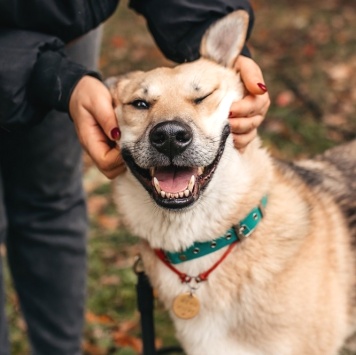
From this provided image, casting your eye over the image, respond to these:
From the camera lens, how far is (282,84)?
5383mm

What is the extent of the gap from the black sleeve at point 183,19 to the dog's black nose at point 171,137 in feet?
1.53

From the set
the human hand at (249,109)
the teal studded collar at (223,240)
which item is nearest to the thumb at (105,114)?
the human hand at (249,109)

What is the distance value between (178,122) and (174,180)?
18 cm

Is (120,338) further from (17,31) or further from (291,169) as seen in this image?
(17,31)

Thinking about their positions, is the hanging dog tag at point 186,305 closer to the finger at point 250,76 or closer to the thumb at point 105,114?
the thumb at point 105,114

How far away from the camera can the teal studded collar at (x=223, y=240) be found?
2076mm

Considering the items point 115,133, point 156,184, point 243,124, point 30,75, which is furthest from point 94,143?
point 243,124

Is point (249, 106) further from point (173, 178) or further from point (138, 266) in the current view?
point (138, 266)

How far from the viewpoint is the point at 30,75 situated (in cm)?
202

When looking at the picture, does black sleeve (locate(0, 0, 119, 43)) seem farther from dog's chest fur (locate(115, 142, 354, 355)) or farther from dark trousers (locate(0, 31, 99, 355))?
dog's chest fur (locate(115, 142, 354, 355))

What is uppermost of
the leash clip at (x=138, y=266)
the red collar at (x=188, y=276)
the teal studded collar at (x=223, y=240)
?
the teal studded collar at (x=223, y=240)

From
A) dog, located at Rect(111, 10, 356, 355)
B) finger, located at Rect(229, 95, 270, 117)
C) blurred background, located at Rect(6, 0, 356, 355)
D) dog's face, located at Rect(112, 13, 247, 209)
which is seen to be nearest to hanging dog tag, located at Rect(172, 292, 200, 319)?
dog, located at Rect(111, 10, 356, 355)

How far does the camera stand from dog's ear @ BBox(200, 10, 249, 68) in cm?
205

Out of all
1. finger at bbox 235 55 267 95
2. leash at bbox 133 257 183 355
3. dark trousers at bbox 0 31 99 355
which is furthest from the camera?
dark trousers at bbox 0 31 99 355
